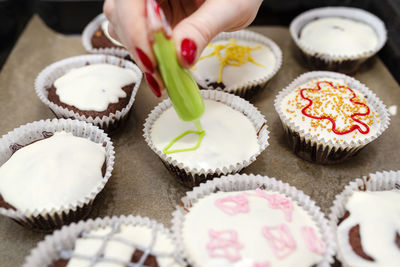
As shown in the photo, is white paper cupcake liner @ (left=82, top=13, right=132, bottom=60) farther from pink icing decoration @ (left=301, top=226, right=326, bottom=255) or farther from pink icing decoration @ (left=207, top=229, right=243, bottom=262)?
pink icing decoration @ (left=301, top=226, right=326, bottom=255)

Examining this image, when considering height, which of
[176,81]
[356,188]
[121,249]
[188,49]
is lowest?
[356,188]

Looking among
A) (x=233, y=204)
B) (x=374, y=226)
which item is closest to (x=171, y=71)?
(x=233, y=204)

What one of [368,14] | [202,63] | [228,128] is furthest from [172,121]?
[368,14]

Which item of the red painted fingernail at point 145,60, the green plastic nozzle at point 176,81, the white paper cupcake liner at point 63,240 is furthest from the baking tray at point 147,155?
the red painted fingernail at point 145,60

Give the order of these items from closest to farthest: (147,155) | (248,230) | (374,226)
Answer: (248,230) < (374,226) < (147,155)

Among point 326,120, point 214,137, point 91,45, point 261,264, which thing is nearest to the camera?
point 261,264

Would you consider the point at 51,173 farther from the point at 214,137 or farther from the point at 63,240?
the point at 214,137

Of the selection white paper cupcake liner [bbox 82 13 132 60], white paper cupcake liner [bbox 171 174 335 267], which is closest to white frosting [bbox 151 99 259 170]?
white paper cupcake liner [bbox 171 174 335 267]

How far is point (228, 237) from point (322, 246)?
51 centimetres

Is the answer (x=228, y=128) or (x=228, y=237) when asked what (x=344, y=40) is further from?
(x=228, y=237)

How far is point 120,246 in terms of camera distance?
211cm

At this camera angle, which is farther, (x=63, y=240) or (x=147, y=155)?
(x=147, y=155)

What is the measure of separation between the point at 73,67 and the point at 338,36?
2.49m

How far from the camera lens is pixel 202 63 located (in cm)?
354
